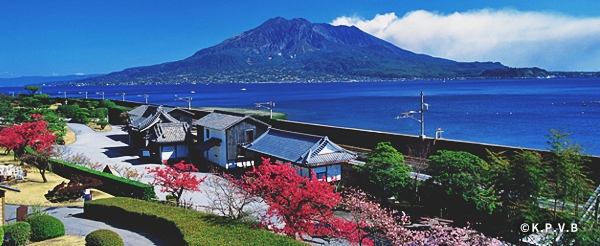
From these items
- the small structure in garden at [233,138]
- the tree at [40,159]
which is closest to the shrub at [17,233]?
the tree at [40,159]

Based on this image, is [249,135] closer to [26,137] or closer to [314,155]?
[314,155]

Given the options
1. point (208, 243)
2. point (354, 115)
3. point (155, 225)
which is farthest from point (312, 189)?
point (354, 115)

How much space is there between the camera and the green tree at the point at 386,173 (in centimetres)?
1939

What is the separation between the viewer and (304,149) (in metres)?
22.8

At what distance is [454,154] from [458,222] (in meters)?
2.83

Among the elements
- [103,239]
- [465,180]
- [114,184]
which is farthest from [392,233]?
[114,184]

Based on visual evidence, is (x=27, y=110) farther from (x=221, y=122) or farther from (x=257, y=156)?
(x=257, y=156)

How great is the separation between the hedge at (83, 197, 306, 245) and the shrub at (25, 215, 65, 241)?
2.46m

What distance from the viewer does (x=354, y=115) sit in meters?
76.8

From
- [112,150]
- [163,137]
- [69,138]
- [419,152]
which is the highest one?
[163,137]

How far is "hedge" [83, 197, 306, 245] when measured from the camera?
11984mm

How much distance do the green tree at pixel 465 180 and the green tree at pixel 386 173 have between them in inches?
66.5

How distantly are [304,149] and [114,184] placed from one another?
984cm

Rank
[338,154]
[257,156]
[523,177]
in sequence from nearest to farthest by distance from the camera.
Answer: [523,177] → [338,154] → [257,156]
